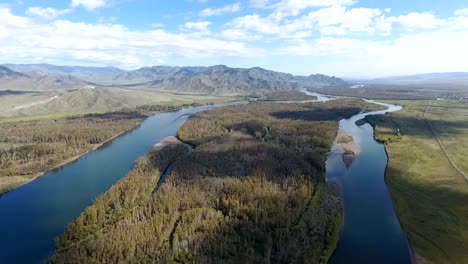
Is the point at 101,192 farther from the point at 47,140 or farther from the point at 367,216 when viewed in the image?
the point at 47,140

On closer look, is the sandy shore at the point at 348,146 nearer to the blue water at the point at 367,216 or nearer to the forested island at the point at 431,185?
the blue water at the point at 367,216

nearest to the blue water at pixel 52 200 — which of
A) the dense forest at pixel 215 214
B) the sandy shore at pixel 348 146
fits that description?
the dense forest at pixel 215 214

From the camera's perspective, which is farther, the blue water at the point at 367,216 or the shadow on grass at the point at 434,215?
the shadow on grass at the point at 434,215

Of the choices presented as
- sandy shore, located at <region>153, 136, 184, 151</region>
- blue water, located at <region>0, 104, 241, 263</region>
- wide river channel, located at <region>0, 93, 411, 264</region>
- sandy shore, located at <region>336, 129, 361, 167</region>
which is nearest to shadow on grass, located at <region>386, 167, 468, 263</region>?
wide river channel, located at <region>0, 93, 411, 264</region>

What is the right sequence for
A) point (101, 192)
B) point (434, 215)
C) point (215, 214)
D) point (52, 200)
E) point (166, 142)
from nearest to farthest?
1. point (215, 214)
2. point (434, 215)
3. point (52, 200)
4. point (101, 192)
5. point (166, 142)

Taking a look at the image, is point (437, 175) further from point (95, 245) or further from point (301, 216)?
point (95, 245)

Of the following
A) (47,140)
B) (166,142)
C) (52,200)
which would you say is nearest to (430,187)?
(52,200)
